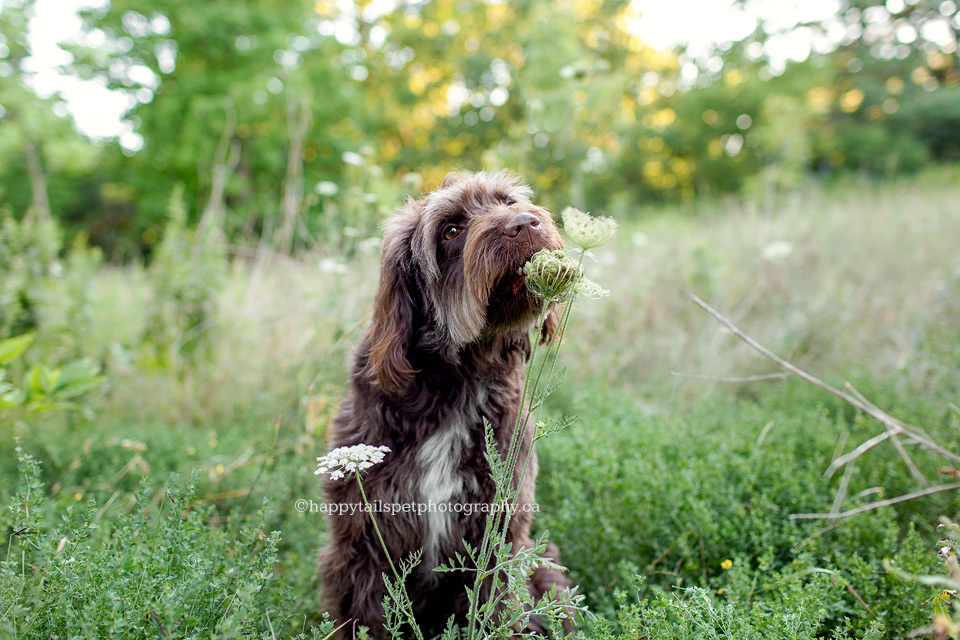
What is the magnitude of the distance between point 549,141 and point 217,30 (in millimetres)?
12825

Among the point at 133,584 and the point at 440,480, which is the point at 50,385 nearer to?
the point at 133,584

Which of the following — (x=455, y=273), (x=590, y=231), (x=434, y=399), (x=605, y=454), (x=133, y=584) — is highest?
(x=590, y=231)

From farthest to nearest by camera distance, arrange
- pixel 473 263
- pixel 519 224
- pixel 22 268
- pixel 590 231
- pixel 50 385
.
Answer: pixel 22 268 → pixel 50 385 → pixel 473 263 → pixel 519 224 → pixel 590 231

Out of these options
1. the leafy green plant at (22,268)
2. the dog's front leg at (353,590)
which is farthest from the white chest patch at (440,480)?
the leafy green plant at (22,268)

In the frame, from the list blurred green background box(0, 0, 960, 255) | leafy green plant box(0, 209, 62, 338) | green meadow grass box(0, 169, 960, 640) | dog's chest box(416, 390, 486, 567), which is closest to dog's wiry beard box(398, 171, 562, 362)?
dog's chest box(416, 390, 486, 567)

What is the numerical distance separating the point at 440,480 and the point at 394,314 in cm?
64

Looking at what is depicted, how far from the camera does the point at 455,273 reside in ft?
6.93

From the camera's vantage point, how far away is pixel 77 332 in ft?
13.2

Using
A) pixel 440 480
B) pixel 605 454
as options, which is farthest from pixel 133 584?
pixel 605 454

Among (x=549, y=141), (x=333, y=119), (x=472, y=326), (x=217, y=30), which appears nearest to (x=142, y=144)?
(x=217, y=30)

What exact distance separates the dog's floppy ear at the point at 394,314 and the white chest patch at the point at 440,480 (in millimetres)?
244

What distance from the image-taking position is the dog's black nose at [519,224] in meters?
1.81

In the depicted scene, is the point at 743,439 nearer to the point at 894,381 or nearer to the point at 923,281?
the point at 894,381

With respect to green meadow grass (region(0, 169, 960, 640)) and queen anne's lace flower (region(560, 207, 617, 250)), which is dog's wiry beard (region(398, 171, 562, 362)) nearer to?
queen anne's lace flower (region(560, 207, 617, 250))
